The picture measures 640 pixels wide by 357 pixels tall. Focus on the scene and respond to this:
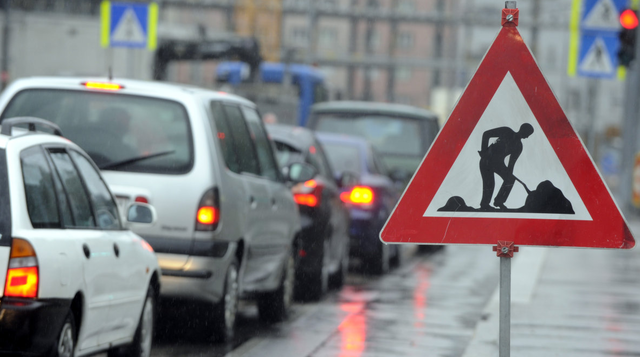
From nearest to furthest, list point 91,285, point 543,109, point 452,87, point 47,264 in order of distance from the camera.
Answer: point 543,109
point 47,264
point 91,285
point 452,87

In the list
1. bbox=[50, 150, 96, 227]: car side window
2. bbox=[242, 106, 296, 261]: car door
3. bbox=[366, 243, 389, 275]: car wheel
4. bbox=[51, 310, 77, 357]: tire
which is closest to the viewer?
bbox=[51, 310, 77, 357]: tire

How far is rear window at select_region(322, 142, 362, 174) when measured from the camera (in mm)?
14883

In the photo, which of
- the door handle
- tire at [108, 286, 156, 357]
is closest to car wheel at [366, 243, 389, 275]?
tire at [108, 286, 156, 357]

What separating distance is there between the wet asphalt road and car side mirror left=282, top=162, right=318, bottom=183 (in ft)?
3.81

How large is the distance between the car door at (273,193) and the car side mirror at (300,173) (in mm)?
396

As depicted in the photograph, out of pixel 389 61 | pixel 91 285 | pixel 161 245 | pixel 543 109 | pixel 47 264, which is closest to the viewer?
pixel 543 109

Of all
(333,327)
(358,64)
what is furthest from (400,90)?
(333,327)

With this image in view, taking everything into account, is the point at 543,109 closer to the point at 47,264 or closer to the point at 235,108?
the point at 47,264

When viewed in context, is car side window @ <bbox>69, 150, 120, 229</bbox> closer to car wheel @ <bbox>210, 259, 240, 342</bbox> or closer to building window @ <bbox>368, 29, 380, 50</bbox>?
car wheel @ <bbox>210, 259, 240, 342</bbox>

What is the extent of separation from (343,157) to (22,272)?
10.1 metres

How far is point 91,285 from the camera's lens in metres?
5.77

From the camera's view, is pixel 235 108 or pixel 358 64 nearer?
pixel 235 108

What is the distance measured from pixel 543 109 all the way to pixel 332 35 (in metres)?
87.2

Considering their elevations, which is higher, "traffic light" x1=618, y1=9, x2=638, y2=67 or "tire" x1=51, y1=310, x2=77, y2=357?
"traffic light" x1=618, y1=9, x2=638, y2=67
